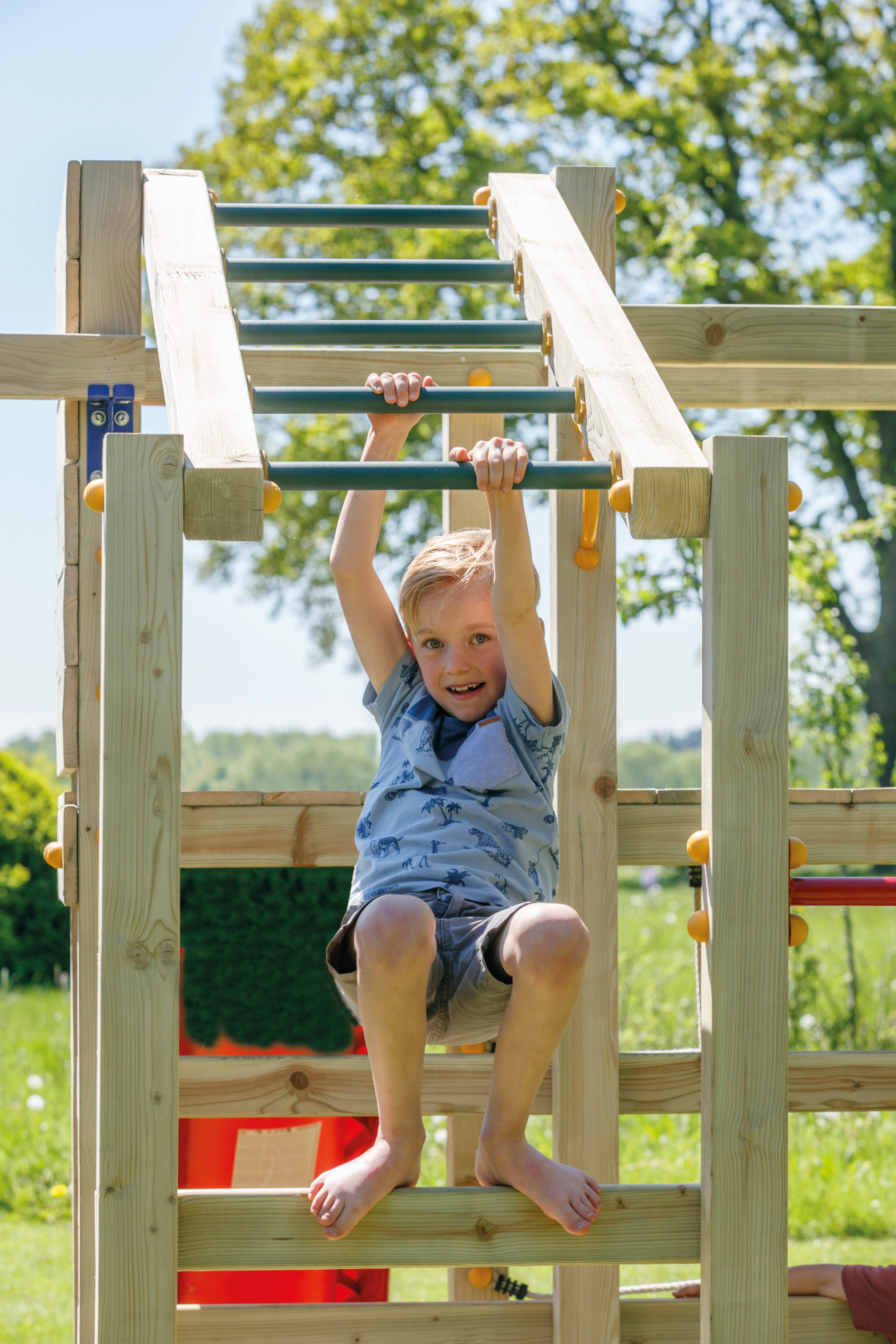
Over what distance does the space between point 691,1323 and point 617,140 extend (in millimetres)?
11728

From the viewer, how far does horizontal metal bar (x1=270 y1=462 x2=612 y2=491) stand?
1766 millimetres

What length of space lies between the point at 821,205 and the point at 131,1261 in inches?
490

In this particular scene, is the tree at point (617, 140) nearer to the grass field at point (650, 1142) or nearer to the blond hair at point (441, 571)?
the grass field at point (650, 1142)

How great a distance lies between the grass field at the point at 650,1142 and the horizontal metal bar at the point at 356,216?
2519 millimetres

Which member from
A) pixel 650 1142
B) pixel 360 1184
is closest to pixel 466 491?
pixel 360 1184

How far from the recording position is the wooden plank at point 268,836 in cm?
284

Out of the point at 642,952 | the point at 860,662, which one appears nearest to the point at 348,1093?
the point at 860,662

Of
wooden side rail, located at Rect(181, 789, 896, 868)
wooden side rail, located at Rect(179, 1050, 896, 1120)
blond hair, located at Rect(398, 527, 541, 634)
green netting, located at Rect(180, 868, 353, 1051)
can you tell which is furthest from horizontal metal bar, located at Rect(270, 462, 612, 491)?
green netting, located at Rect(180, 868, 353, 1051)

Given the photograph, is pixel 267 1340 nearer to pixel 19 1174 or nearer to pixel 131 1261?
pixel 131 1261

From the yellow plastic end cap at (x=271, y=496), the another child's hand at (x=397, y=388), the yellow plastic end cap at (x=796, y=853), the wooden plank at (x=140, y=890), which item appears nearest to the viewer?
the wooden plank at (x=140, y=890)

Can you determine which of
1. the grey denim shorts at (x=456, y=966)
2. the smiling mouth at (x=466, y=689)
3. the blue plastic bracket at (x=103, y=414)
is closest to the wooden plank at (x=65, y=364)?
the blue plastic bracket at (x=103, y=414)

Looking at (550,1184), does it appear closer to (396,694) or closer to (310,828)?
(396,694)

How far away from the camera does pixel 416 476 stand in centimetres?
182

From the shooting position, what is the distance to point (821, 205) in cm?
1234
